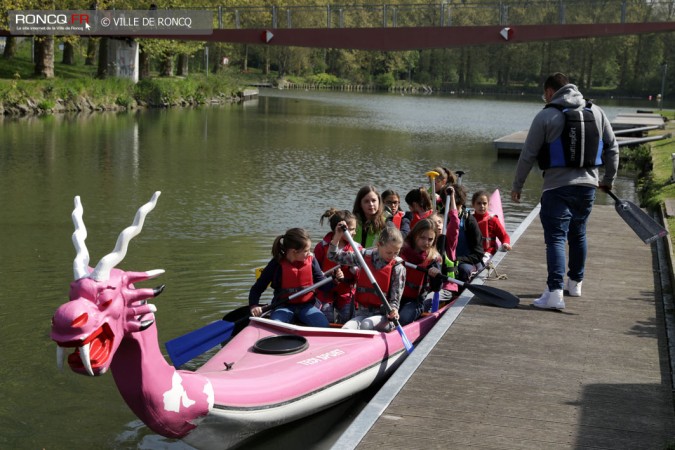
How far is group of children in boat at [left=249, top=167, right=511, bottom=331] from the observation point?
7.18 m

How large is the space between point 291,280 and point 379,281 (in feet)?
2.40

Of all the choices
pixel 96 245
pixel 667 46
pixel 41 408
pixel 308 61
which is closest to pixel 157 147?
pixel 96 245

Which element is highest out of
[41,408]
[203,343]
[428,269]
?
[428,269]

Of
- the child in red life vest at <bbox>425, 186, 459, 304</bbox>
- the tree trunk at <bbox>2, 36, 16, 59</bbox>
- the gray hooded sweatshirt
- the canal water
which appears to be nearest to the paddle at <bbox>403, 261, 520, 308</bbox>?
the child in red life vest at <bbox>425, 186, 459, 304</bbox>

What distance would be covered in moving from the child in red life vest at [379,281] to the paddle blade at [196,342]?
1.01 meters

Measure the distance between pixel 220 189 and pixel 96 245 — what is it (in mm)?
5730

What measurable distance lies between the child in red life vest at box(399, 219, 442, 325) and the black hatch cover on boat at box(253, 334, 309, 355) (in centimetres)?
142

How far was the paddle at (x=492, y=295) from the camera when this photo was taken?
7.41m

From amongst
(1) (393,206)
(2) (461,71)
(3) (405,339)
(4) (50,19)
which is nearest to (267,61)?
(2) (461,71)

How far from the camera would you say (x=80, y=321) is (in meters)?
Result: 4.14

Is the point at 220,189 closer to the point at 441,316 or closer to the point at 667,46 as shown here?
the point at 441,316

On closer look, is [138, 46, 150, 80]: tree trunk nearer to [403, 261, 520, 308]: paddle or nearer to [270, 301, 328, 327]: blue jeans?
[270, 301, 328, 327]: blue jeans

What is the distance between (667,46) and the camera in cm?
8250

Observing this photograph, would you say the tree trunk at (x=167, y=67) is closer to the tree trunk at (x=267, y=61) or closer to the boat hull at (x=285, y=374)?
the tree trunk at (x=267, y=61)
